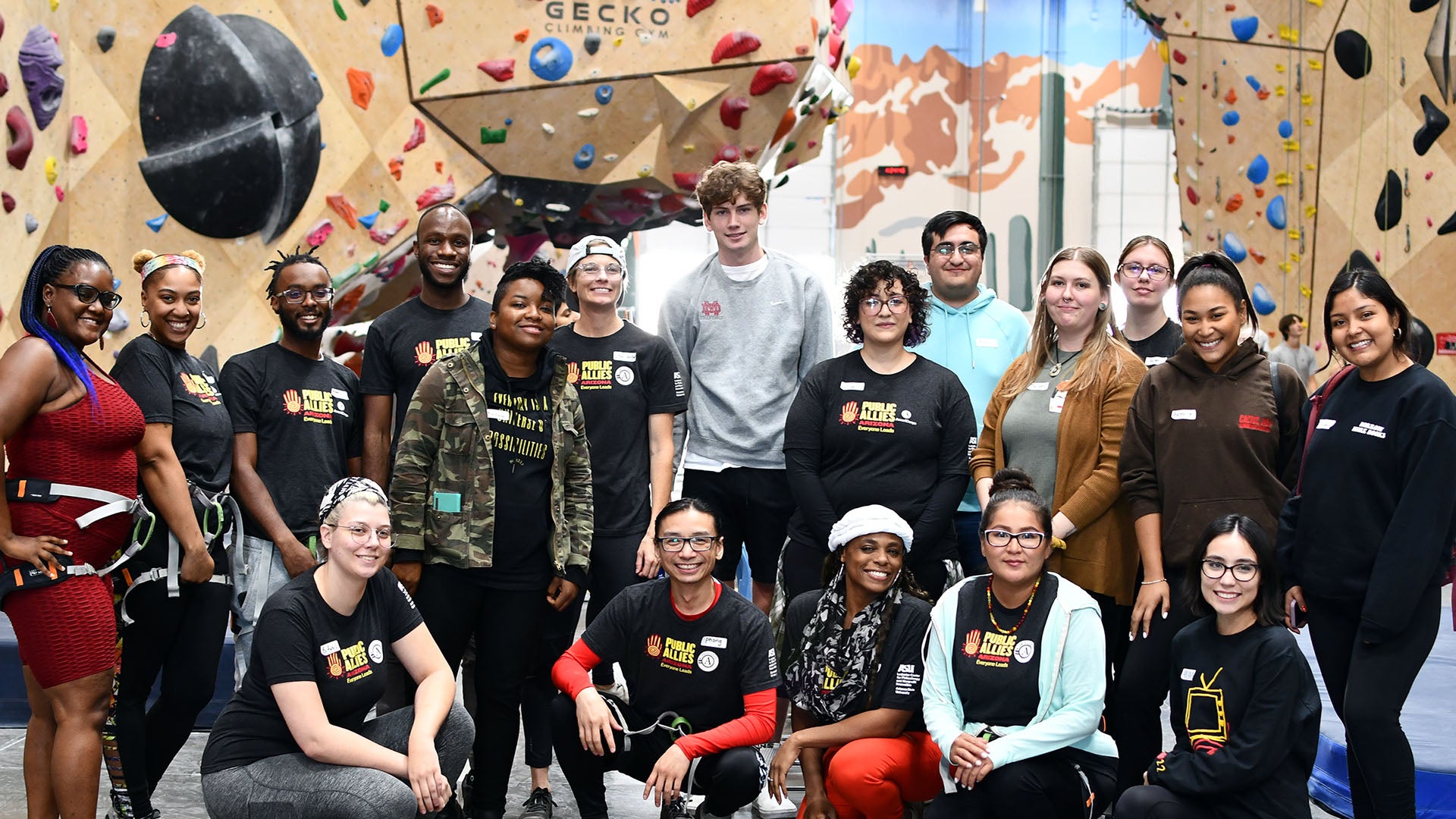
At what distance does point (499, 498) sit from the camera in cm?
331

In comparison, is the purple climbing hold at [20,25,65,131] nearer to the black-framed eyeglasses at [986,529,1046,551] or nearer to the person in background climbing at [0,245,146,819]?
the person in background climbing at [0,245,146,819]

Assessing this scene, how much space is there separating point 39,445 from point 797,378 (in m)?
2.02

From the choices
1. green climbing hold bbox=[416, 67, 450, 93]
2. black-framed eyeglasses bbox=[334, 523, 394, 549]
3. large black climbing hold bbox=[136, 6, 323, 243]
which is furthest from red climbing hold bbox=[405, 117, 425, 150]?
black-framed eyeglasses bbox=[334, 523, 394, 549]

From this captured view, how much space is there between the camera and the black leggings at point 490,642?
329cm

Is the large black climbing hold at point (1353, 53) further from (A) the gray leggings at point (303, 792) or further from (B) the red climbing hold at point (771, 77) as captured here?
(A) the gray leggings at point (303, 792)

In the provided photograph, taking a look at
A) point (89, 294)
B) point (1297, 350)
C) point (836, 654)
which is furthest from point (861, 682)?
point (1297, 350)

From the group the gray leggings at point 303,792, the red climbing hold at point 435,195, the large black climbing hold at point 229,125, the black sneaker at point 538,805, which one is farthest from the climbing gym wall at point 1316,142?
the gray leggings at point 303,792

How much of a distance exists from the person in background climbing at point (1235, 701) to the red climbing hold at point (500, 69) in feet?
15.2

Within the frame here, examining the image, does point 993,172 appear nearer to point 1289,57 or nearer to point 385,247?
point 1289,57

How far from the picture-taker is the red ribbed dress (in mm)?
2838

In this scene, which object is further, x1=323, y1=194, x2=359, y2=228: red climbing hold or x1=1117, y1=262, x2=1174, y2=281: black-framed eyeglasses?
x1=323, y1=194, x2=359, y2=228: red climbing hold

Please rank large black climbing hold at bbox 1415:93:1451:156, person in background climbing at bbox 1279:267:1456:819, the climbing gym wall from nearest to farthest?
person in background climbing at bbox 1279:267:1456:819
large black climbing hold at bbox 1415:93:1451:156
the climbing gym wall

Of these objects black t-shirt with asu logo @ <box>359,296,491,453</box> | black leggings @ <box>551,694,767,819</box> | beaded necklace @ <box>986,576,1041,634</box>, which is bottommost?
black leggings @ <box>551,694,767,819</box>

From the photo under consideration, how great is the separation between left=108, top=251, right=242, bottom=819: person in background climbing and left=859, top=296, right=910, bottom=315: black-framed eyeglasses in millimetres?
1751
